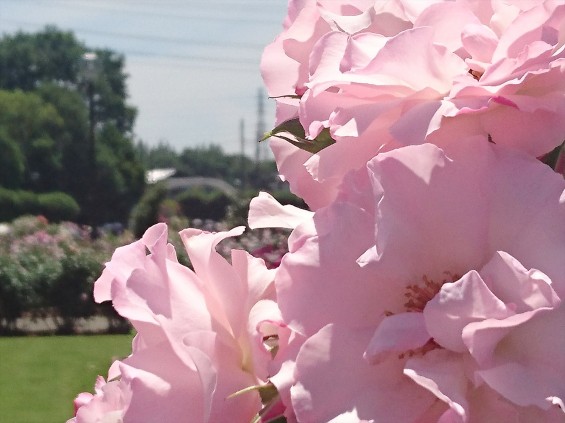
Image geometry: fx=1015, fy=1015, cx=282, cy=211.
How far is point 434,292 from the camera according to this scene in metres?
0.66

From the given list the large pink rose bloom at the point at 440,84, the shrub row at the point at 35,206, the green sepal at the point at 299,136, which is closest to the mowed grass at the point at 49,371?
the green sepal at the point at 299,136


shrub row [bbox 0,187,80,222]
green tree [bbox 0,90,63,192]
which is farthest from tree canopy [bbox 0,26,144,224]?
shrub row [bbox 0,187,80,222]

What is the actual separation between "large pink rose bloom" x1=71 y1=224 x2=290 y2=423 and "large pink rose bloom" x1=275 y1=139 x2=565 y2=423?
0.19ft

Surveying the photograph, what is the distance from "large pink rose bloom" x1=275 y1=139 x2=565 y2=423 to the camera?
603 mm

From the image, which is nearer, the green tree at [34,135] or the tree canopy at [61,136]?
the tree canopy at [61,136]

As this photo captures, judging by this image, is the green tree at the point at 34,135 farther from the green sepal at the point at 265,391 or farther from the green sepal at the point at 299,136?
the green sepal at the point at 265,391

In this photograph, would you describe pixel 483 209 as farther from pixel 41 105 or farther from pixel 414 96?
pixel 41 105

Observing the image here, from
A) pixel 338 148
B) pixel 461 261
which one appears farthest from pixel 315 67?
pixel 461 261

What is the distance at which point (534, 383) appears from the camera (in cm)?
60

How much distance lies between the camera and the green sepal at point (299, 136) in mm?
752

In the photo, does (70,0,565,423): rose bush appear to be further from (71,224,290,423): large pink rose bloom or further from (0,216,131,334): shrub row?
(0,216,131,334): shrub row

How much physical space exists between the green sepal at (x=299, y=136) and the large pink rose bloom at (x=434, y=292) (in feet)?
0.25

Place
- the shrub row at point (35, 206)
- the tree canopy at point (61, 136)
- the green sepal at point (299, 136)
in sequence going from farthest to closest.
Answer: the tree canopy at point (61, 136), the shrub row at point (35, 206), the green sepal at point (299, 136)

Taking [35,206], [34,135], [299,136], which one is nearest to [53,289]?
[299,136]
